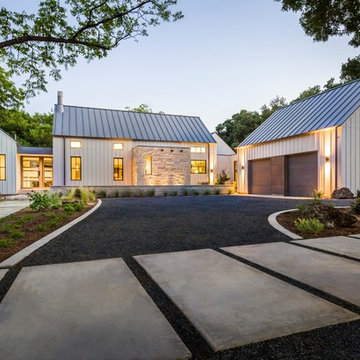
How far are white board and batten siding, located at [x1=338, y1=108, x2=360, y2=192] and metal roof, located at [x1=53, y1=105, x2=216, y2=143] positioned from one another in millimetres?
10059

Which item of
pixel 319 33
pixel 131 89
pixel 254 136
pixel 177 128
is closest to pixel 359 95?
pixel 254 136

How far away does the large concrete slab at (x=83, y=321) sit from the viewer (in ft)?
4.94

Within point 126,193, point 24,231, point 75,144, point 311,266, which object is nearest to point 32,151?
point 75,144

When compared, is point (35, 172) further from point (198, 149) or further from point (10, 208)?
point (198, 149)

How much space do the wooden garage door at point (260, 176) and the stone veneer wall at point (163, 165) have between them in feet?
16.0

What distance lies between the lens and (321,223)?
542cm

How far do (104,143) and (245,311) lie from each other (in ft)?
60.8

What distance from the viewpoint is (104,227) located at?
5.68 metres

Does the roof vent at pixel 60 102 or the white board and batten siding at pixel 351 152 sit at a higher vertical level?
the roof vent at pixel 60 102

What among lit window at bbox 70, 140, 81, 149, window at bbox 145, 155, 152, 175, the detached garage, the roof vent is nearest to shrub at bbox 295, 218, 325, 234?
the detached garage

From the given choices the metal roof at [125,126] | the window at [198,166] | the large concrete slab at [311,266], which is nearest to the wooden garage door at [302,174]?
the window at [198,166]

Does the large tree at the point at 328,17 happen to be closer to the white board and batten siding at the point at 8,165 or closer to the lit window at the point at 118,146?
the lit window at the point at 118,146

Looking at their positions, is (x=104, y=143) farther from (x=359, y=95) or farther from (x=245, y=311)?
(x=245, y=311)

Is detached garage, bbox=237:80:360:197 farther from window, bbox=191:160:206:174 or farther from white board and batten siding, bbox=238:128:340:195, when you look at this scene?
window, bbox=191:160:206:174
